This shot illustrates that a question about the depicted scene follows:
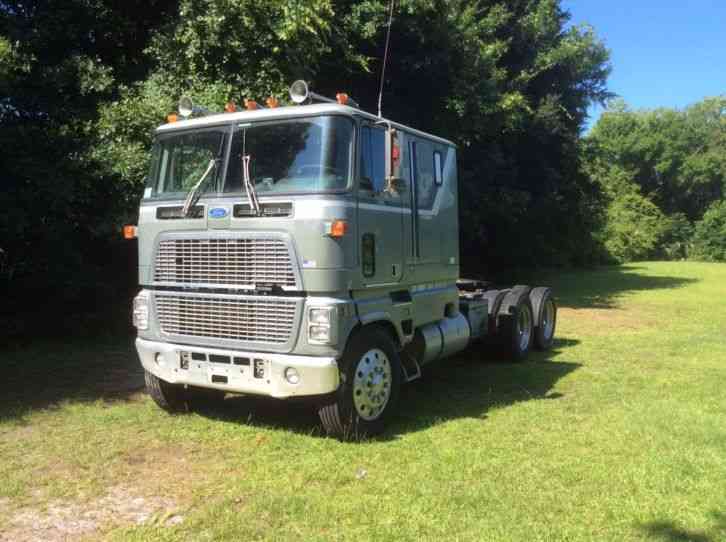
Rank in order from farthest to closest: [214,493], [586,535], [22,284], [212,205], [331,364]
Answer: [22,284]
[212,205]
[331,364]
[214,493]
[586,535]

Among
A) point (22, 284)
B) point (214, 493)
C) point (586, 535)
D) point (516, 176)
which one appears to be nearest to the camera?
point (586, 535)

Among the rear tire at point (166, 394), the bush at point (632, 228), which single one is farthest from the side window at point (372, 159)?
the bush at point (632, 228)

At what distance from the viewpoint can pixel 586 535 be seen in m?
4.15

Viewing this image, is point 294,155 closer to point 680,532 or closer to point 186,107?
point 186,107

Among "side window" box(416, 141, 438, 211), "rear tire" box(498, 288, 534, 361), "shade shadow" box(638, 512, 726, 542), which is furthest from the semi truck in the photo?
"rear tire" box(498, 288, 534, 361)

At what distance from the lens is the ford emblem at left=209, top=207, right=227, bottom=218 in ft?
19.3

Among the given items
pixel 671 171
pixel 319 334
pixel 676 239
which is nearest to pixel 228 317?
pixel 319 334

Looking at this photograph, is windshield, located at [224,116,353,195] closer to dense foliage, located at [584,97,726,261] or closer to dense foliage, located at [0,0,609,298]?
dense foliage, located at [0,0,609,298]

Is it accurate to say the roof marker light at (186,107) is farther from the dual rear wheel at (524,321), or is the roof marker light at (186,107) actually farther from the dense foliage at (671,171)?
the dense foliage at (671,171)

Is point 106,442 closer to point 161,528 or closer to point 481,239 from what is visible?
point 161,528

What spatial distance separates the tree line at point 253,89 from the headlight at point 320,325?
219 inches

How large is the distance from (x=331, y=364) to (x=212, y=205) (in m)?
1.74

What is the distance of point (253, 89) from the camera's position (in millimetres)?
10844

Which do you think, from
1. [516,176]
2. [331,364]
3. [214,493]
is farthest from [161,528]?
[516,176]
